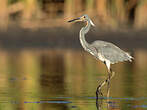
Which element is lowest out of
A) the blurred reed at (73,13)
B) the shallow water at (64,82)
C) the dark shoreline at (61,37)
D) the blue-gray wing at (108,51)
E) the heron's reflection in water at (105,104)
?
the heron's reflection in water at (105,104)

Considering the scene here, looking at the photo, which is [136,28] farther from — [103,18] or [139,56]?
[139,56]

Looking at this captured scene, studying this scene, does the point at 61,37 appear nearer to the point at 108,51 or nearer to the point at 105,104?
the point at 108,51

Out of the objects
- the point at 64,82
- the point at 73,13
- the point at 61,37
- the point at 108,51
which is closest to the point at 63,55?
the point at 73,13

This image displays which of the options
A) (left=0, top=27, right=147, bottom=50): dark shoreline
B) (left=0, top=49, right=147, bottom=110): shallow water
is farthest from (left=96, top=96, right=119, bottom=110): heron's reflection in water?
(left=0, top=27, right=147, bottom=50): dark shoreline

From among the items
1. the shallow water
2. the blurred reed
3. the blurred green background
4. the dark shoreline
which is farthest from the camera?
the dark shoreline

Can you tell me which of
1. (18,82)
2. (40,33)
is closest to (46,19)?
(40,33)

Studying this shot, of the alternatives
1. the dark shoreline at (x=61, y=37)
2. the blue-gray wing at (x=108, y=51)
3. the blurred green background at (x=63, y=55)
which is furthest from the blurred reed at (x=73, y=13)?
the blue-gray wing at (x=108, y=51)

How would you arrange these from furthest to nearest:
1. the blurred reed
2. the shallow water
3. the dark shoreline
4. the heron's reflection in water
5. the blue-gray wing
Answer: the dark shoreline → the blurred reed → the blue-gray wing → the shallow water → the heron's reflection in water

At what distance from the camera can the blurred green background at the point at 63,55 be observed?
1052 cm

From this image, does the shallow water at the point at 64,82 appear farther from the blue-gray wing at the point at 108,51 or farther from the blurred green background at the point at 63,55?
the blue-gray wing at the point at 108,51

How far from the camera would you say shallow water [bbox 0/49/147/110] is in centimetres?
991

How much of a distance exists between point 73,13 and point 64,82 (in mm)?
10379

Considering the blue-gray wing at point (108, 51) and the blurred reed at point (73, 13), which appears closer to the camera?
the blue-gray wing at point (108, 51)

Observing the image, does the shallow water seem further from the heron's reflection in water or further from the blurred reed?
the blurred reed
